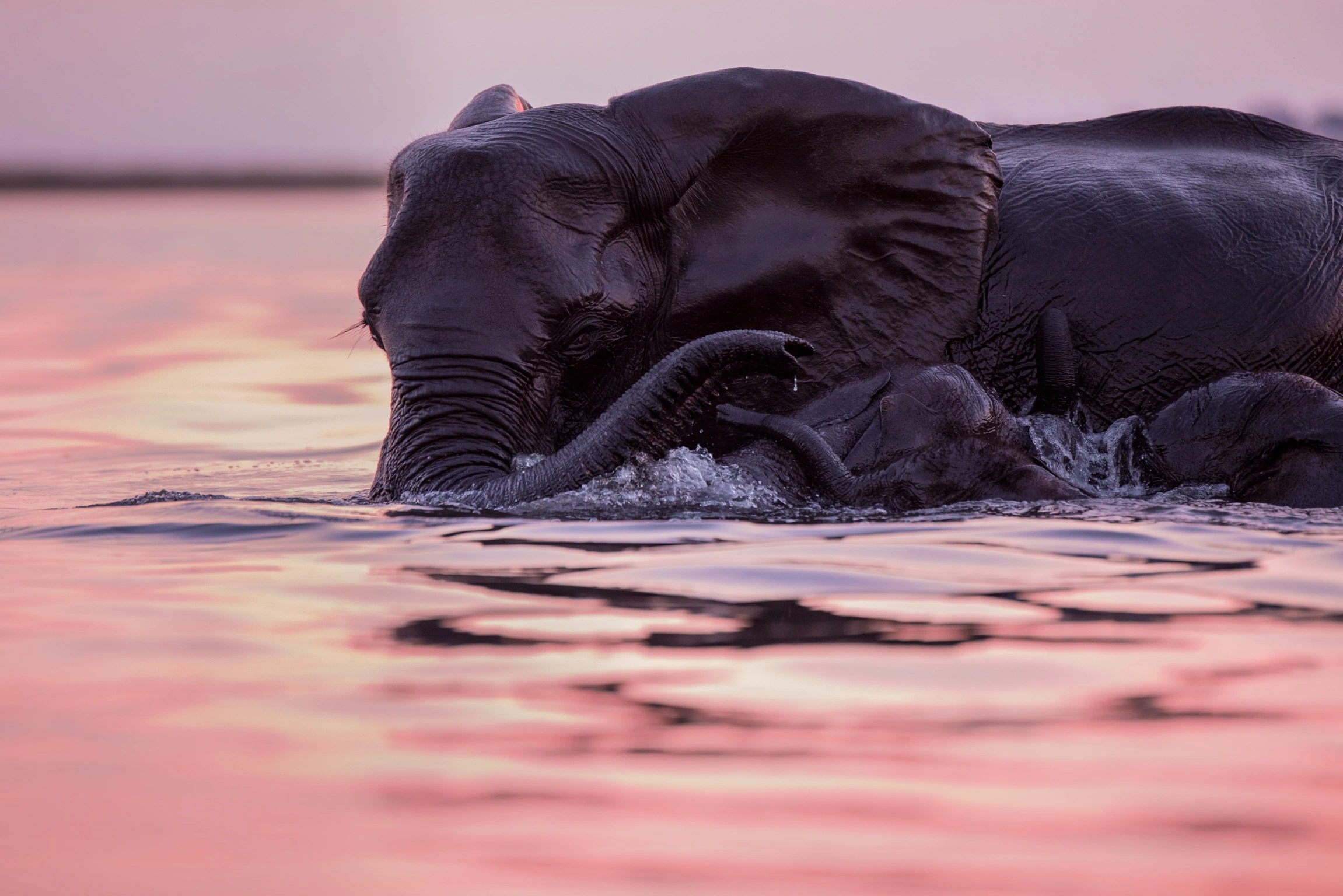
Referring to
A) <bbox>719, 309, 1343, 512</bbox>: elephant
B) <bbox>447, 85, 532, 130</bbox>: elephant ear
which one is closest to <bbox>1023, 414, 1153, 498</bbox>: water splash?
<bbox>719, 309, 1343, 512</bbox>: elephant

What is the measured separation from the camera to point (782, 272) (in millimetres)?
7258

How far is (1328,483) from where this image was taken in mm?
6398

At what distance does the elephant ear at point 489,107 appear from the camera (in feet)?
24.6

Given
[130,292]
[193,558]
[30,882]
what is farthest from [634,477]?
[130,292]

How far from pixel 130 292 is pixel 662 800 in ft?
55.7

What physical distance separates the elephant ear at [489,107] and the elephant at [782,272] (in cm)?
2

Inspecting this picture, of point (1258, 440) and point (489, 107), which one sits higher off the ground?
point (489, 107)

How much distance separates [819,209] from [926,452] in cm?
143

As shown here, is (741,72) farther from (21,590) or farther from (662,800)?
(662,800)

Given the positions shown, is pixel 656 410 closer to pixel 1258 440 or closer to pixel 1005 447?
pixel 1005 447

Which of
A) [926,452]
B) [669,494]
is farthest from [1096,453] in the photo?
[669,494]

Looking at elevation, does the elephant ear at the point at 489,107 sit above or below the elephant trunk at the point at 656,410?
above

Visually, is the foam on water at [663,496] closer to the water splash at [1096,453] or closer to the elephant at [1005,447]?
the elephant at [1005,447]

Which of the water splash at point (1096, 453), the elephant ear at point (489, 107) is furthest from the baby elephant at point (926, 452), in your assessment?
the elephant ear at point (489, 107)
